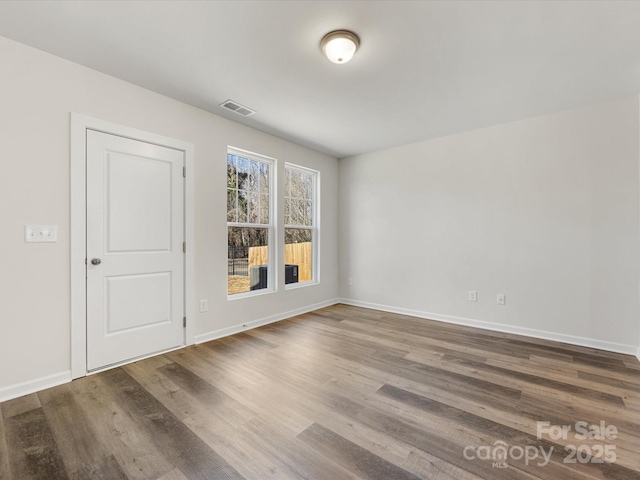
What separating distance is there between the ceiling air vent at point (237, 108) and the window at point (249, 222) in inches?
19.3

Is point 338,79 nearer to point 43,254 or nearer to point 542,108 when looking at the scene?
point 542,108

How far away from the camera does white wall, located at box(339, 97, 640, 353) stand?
2.94 m

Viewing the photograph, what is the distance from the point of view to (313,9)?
177 cm

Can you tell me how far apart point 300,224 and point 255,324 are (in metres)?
1.67

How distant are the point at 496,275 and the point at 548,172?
131 centimetres

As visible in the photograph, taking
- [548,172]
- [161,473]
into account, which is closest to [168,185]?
[161,473]

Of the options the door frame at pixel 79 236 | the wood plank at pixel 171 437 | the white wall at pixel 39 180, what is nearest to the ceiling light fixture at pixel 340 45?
the white wall at pixel 39 180

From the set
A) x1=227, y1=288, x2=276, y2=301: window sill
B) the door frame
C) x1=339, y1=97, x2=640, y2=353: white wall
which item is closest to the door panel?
the door frame

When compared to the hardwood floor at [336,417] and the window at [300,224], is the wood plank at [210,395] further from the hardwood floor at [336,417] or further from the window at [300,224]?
the window at [300,224]

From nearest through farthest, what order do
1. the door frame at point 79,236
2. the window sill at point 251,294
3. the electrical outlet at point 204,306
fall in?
the door frame at point 79,236 → the electrical outlet at point 204,306 → the window sill at point 251,294

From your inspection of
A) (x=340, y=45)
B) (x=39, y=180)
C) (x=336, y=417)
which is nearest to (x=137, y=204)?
(x=39, y=180)

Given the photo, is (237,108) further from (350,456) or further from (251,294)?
(350,456)

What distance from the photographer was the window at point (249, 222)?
3590 mm

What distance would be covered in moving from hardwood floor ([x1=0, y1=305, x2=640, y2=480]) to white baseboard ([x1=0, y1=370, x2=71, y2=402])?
66mm
